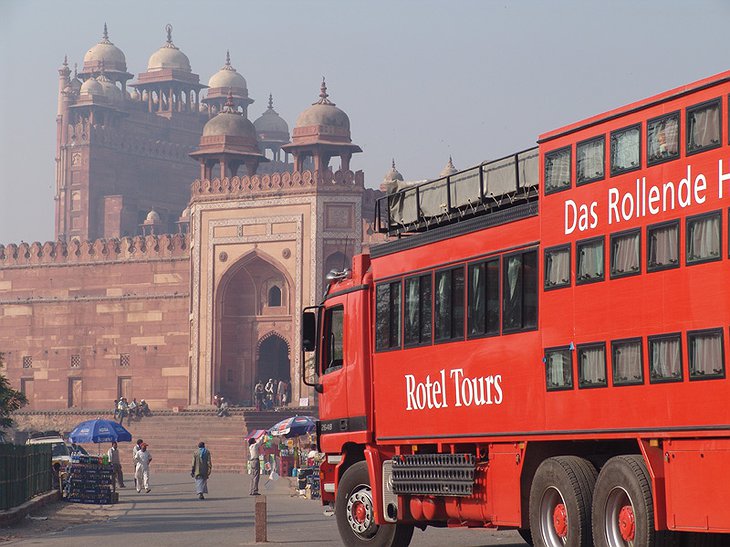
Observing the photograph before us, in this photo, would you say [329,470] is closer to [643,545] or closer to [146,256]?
[643,545]

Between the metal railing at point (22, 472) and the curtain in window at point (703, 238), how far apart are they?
11515 mm

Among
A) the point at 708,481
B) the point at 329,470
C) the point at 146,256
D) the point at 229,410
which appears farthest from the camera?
the point at 146,256

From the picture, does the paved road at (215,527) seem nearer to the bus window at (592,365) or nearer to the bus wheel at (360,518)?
the bus wheel at (360,518)

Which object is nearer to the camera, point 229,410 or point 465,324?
point 465,324

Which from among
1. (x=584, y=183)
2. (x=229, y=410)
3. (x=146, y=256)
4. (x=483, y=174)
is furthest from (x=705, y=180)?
(x=146, y=256)

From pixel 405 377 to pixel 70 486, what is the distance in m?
13.8

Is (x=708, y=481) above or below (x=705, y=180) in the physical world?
below

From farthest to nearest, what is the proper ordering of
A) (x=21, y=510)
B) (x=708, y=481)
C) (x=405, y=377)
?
(x=21, y=510) < (x=405, y=377) < (x=708, y=481)

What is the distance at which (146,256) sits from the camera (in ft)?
185

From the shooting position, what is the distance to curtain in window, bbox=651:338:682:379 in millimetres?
9336

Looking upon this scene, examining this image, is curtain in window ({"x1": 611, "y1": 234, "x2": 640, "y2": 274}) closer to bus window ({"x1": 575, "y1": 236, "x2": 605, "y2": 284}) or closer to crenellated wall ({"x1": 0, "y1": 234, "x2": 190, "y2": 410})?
bus window ({"x1": 575, "y1": 236, "x2": 605, "y2": 284})

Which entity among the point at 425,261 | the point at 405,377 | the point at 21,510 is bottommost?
the point at 21,510

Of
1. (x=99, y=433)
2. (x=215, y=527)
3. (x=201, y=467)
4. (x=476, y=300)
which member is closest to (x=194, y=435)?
(x=99, y=433)

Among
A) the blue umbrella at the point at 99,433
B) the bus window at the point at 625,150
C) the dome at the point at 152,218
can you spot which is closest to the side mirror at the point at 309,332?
the bus window at the point at 625,150
